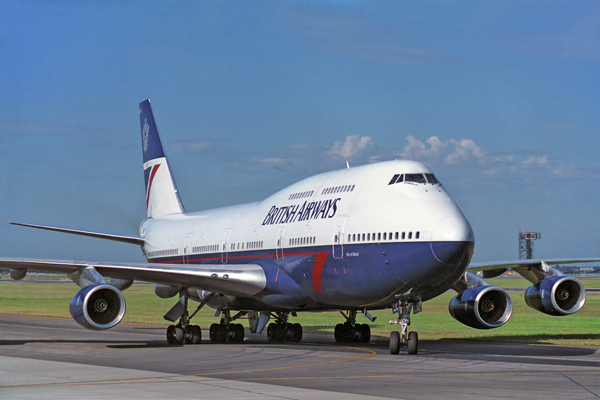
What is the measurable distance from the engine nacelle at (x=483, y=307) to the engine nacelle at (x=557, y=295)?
2.15 metres

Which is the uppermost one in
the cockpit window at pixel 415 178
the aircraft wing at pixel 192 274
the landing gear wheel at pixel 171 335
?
the cockpit window at pixel 415 178

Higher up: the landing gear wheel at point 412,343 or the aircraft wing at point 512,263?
the aircraft wing at point 512,263

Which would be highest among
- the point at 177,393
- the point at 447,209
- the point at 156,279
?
the point at 447,209

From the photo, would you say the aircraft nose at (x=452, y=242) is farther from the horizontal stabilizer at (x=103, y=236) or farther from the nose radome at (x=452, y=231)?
the horizontal stabilizer at (x=103, y=236)

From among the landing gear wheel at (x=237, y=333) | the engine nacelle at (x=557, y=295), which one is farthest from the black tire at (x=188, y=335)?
the engine nacelle at (x=557, y=295)

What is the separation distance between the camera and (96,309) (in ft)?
70.5

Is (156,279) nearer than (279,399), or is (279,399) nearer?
(279,399)

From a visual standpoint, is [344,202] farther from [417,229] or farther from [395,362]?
[395,362]

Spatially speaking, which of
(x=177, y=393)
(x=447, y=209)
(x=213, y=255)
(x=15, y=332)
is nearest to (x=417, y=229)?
(x=447, y=209)

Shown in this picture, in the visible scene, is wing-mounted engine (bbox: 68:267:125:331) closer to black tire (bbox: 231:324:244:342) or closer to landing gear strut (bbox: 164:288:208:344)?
landing gear strut (bbox: 164:288:208:344)

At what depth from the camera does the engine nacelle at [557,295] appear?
23.4 m

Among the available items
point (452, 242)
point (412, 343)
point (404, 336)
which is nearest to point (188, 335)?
point (404, 336)

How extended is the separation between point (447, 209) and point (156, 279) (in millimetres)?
9879

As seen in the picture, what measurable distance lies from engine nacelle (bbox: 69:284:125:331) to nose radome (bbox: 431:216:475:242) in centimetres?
901
